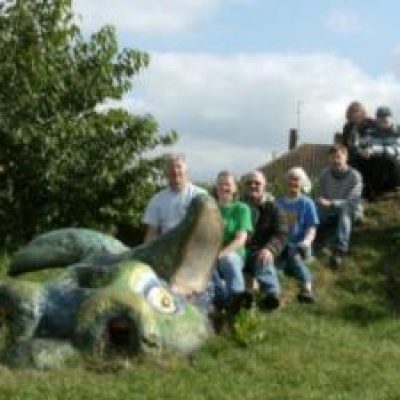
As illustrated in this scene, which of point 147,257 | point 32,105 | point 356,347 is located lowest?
point 356,347

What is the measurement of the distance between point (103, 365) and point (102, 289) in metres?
0.63

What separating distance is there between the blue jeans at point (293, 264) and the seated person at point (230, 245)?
950mm

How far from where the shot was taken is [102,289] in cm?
908

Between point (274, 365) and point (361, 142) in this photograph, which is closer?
point (274, 365)

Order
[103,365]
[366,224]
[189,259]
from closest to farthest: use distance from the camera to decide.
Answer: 1. [103,365]
2. [189,259]
3. [366,224]

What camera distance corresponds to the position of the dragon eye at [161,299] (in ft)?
30.3

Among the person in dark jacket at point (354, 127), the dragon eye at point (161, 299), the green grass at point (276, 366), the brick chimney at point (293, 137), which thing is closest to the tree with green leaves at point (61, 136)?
the person in dark jacket at point (354, 127)

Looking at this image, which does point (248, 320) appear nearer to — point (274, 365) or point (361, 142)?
point (274, 365)

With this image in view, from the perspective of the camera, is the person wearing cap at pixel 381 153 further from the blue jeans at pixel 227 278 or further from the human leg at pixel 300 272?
the blue jeans at pixel 227 278

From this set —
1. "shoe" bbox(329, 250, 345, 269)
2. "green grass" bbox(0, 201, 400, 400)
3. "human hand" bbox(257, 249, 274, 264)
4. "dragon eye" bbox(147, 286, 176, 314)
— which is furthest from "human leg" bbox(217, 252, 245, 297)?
"shoe" bbox(329, 250, 345, 269)

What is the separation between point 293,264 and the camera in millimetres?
11547

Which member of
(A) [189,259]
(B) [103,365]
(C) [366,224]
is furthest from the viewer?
(C) [366,224]

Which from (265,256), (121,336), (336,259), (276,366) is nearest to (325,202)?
(336,259)

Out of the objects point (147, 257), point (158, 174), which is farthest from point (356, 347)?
point (158, 174)
